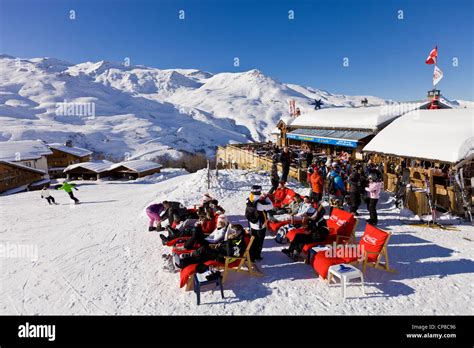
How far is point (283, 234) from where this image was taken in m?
8.45

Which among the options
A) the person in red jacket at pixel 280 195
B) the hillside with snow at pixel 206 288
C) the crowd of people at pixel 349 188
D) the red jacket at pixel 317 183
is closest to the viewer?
the hillside with snow at pixel 206 288

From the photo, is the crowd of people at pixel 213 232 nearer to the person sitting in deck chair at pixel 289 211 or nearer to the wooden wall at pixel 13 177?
the person sitting in deck chair at pixel 289 211

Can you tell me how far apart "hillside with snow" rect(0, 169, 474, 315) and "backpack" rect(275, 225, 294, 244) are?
0.32m

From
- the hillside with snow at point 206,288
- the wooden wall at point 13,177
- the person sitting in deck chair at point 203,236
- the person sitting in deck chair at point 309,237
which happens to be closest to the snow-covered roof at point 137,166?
the wooden wall at point 13,177

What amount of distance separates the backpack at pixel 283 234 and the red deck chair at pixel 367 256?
171 centimetres

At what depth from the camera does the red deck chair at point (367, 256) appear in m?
6.41

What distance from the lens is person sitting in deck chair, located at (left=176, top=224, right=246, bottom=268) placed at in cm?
651

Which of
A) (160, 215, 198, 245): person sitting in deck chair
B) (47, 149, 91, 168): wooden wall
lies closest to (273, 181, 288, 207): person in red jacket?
(160, 215, 198, 245): person sitting in deck chair

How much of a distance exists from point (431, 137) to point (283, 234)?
8969 mm

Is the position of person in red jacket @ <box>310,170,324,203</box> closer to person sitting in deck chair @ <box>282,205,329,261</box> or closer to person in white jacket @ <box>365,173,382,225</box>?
person in white jacket @ <box>365,173,382,225</box>

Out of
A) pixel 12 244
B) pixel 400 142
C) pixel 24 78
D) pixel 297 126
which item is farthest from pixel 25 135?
pixel 24 78
